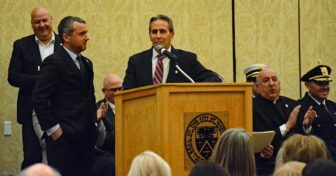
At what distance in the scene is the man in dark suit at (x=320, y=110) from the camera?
31.2ft

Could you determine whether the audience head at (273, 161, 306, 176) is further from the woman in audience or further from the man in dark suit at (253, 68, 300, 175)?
the man in dark suit at (253, 68, 300, 175)

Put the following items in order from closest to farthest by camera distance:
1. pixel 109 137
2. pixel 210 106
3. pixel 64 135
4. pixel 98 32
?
pixel 210 106 → pixel 64 135 → pixel 109 137 → pixel 98 32

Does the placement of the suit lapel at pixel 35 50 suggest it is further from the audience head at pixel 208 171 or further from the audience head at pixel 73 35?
the audience head at pixel 208 171

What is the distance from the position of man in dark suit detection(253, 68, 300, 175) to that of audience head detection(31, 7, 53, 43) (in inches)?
81.6

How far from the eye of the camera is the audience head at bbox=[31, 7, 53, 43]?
8.96 meters

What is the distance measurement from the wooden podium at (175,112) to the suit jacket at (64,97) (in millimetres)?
725

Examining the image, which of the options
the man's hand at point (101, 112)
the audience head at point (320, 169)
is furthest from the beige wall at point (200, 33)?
the audience head at point (320, 169)

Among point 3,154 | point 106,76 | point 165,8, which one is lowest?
point 3,154

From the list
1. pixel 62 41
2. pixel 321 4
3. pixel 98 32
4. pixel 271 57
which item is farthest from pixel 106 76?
pixel 321 4

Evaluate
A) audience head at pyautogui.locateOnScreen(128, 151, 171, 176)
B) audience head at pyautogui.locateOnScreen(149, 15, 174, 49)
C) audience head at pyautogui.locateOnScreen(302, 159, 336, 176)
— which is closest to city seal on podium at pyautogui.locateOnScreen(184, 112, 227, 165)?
audience head at pyautogui.locateOnScreen(149, 15, 174, 49)

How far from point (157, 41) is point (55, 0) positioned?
8.26 ft

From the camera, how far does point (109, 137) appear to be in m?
9.02

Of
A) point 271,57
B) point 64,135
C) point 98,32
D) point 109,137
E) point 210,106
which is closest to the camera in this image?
point 210,106

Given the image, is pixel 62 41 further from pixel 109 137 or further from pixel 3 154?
pixel 3 154
